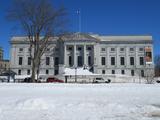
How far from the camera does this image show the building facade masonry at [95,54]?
3514 inches

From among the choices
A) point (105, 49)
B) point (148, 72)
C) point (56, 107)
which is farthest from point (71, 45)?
point (56, 107)

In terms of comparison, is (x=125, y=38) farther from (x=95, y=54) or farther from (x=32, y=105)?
(x=32, y=105)

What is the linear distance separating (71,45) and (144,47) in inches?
952

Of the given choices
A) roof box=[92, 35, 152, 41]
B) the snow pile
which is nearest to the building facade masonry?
roof box=[92, 35, 152, 41]

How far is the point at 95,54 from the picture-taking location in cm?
8900

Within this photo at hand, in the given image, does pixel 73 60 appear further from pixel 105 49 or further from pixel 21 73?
pixel 21 73

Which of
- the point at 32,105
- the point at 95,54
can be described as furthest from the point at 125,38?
the point at 32,105

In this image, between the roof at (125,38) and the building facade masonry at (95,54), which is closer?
the building facade masonry at (95,54)

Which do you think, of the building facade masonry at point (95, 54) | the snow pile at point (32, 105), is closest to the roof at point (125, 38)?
the building facade masonry at point (95, 54)

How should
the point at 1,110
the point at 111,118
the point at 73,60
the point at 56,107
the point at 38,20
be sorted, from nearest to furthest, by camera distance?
1. the point at 111,118
2. the point at 1,110
3. the point at 56,107
4. the point at 38,20
5. the point at 73,60

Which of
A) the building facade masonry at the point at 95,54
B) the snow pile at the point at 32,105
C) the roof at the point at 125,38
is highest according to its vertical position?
the roof at the point at 125,38

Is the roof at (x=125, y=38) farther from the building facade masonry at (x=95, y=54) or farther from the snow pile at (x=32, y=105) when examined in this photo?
the snow pile at (x=32, y=105)

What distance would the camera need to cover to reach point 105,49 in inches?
3605

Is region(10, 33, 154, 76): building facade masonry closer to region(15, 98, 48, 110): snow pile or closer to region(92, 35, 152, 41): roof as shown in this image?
region(92, 35, 152, 41): roof
